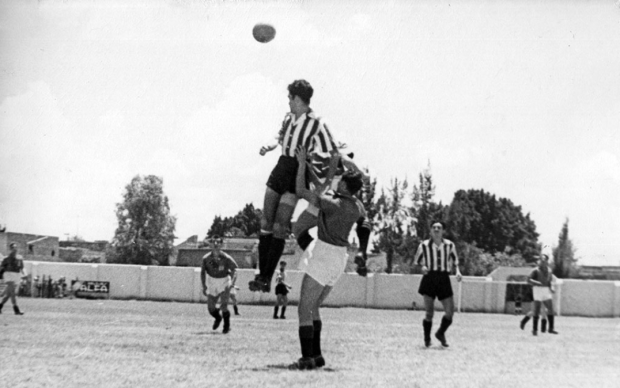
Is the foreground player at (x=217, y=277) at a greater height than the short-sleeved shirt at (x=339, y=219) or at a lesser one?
lesser

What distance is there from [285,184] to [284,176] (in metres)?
0.05

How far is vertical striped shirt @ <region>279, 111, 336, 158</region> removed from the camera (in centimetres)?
506

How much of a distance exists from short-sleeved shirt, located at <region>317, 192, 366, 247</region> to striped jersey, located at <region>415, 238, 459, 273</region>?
422cm

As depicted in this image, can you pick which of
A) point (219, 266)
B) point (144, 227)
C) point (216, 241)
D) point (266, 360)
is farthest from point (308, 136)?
point (144, 227)

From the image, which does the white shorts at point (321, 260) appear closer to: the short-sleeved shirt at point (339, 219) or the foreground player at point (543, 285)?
the short-sleeved shirt at point (339, 219)

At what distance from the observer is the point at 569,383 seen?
19.3 ft

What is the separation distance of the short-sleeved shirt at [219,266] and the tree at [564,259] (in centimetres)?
1354

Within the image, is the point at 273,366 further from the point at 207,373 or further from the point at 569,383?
the point at 569,383

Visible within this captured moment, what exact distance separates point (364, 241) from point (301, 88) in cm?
136

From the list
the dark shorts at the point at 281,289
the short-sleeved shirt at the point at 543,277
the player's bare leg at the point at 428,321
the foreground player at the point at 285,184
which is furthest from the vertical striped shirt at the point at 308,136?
the dark shorts at the point at 281,289

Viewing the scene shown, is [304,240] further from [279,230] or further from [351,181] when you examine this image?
[279,230]

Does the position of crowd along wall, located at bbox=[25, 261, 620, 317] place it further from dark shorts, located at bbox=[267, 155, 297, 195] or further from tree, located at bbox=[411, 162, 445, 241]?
dark shorts, located at bbox=[267, 155, 297, 195]

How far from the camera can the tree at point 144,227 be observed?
74.8ft

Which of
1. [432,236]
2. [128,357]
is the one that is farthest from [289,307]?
[128,357]
